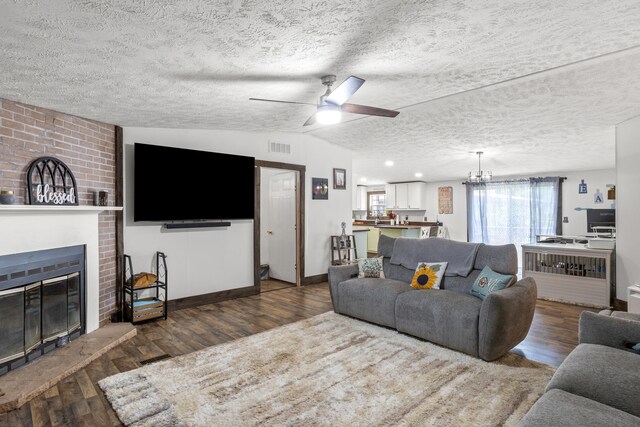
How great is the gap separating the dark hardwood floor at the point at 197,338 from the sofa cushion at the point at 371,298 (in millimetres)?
539

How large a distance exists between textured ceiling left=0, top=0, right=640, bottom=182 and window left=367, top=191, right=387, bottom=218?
6124 mm

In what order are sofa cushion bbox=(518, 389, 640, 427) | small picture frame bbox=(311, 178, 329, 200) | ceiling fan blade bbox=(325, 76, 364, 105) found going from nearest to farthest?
sofa cushion bbox=(518, 389, 640, 427) → ceiling fan blade bbox=(325, 76, 364, 105) → small picture frame bbox=(311, 178, 329, 200)

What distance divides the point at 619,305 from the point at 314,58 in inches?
190

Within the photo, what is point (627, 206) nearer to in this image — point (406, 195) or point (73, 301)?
point (406, 195)

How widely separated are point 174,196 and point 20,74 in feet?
6.58

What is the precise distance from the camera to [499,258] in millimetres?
3355

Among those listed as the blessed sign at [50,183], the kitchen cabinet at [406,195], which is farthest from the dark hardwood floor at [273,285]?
the kitchen cabinet at [406,195]

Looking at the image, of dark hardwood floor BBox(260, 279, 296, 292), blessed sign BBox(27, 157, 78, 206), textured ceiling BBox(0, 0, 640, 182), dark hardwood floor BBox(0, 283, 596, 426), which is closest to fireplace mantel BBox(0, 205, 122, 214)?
blessed sign BBox(27, 157, 78, 206)

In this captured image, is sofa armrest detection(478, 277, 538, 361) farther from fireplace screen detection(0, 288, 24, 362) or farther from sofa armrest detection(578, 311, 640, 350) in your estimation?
fireplace screen detection(0, 288, 24, 362)

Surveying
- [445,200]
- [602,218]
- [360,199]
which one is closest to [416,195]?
[445,200]

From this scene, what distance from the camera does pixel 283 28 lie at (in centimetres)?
211

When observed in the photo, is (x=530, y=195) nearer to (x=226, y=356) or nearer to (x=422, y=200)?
(x=422, y=200)

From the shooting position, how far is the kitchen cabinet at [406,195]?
32.1 ft

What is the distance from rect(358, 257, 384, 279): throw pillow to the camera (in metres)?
4.11
